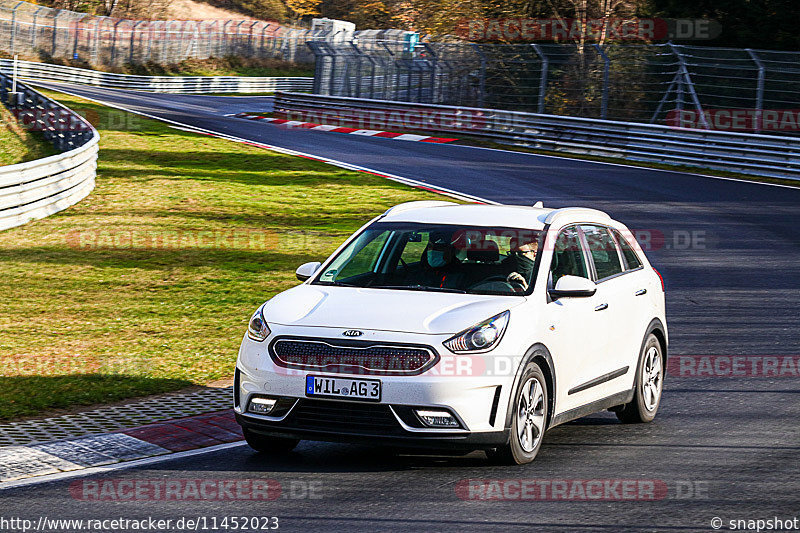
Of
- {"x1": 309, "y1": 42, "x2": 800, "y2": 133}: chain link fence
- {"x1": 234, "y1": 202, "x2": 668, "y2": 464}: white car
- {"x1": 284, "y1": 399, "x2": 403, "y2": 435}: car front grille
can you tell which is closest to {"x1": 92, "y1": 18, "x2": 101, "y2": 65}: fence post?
{"x1": 309, "y1": 42, "x2": 800, "y2": 133}: chain link fence

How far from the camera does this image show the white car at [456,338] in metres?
6.87

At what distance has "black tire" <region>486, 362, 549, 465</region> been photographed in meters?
7.07

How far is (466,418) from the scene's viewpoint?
6.86 meters

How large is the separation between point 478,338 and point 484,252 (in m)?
1.23

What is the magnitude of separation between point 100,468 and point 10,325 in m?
5.53

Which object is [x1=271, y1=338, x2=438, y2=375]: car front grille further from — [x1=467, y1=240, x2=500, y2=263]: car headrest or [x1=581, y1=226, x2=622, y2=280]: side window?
[x1=581, y1=226, x2=622, y2=280]: side window

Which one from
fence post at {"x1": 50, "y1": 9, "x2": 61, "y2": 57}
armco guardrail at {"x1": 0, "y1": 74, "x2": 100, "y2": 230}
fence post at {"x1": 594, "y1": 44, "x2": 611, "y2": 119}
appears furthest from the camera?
fence post at {"x1": 50, "y1": 9, "x2": 61, "y2": 57}

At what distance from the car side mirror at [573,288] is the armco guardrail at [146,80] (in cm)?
5620

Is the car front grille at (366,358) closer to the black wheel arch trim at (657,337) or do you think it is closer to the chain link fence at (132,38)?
the black wheel arch trim at (657,337)

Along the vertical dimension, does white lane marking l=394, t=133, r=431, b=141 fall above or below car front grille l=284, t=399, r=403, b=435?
above

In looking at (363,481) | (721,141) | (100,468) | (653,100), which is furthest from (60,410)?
(653,100)

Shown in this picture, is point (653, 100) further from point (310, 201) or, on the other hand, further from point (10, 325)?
point (10, 325)

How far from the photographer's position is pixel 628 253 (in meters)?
9.11

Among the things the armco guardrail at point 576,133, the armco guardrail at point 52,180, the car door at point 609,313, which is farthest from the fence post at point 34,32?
the car door at point 609,313
